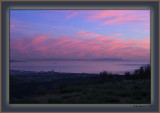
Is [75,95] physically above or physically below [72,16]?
below

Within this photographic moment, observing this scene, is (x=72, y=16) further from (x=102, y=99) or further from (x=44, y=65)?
(x=102, y=99)

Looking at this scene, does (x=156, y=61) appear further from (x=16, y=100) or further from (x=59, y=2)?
(x=16, y=100)

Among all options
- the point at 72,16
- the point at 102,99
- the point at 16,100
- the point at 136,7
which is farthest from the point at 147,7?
the point at 16,100

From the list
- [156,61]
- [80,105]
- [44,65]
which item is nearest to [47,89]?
[44,65]

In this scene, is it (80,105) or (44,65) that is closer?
(80,105)

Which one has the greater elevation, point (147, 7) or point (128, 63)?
point (147, 7)

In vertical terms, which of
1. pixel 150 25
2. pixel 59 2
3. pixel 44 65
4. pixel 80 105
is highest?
pixel 59 2
